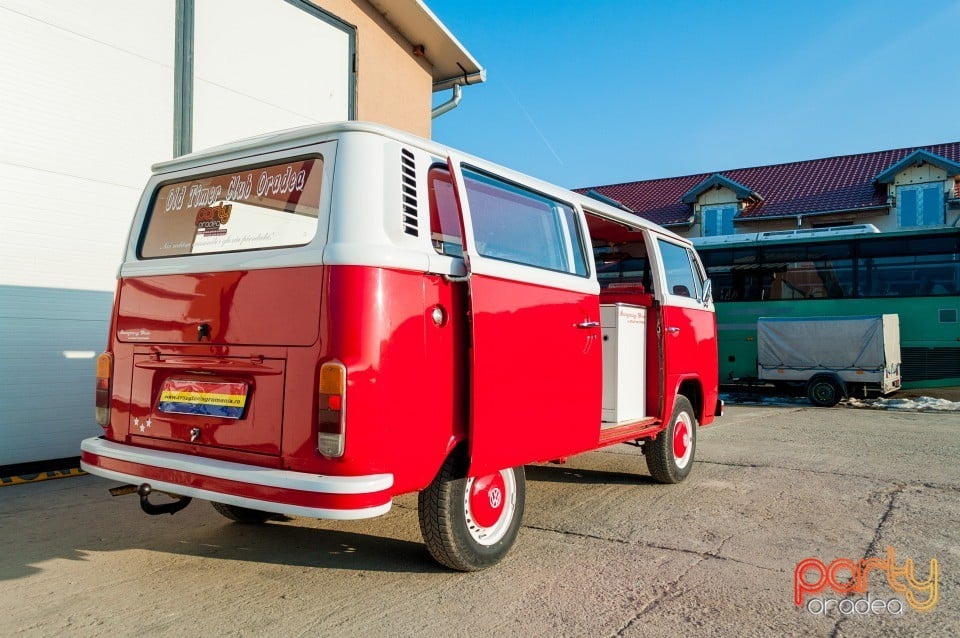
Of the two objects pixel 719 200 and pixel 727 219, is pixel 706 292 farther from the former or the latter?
pixel 719 200

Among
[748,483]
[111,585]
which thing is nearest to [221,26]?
[111,585]

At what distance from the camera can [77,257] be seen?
662cm

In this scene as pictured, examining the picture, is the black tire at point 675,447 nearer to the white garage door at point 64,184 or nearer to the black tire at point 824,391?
the white garage door at point 64,184

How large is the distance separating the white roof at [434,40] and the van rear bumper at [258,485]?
857 centimetres

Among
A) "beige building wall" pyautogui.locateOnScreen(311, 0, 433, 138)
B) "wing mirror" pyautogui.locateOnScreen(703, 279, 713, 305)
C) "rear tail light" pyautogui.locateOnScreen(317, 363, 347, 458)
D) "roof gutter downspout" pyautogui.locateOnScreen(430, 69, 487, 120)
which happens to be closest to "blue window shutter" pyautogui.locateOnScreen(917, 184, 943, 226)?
"roof gutter downspout" pyautogui.locateOnScreen(430, 69, 487, 120)

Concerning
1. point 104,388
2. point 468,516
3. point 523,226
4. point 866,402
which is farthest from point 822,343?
point 104,388

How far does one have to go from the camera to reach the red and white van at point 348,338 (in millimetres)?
3129

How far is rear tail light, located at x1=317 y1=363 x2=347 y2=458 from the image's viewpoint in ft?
10.0

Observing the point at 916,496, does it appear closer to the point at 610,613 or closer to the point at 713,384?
the point at 713,384

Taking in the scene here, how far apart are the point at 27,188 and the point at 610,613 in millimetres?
6010

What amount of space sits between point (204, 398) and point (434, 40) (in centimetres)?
951

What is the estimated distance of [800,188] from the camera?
93.0ft

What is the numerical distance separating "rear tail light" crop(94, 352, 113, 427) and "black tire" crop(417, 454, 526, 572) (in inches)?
73.7

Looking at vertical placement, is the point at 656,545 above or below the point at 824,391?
below
